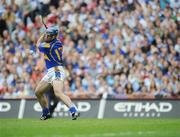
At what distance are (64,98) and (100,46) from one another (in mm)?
8010

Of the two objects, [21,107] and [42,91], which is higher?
[42,91]

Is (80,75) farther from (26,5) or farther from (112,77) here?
(26,5)

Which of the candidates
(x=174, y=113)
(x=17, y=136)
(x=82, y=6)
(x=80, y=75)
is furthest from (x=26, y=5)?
(x=17, y=136)

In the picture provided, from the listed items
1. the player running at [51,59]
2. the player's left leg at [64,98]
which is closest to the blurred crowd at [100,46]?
the player running at [51,59]

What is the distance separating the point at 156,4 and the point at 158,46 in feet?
7.19

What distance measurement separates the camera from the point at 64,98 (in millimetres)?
14758

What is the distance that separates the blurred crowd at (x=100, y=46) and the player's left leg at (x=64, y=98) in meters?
4.74

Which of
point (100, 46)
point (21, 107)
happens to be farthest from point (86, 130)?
point (100, 46)

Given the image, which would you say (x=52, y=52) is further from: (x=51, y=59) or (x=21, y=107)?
(x=21, y=107)

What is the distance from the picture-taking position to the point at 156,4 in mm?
23969

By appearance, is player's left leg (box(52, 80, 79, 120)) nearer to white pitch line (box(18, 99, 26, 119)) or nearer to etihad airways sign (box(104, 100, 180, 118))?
etihad airways sign (box(104, 100, 180, 118))

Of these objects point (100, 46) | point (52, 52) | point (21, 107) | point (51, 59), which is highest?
point (52, 52)

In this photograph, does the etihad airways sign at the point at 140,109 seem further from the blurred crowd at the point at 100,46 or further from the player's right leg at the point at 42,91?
the player's right leg at the point at 42,91

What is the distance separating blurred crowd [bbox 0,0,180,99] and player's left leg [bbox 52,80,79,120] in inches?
187
